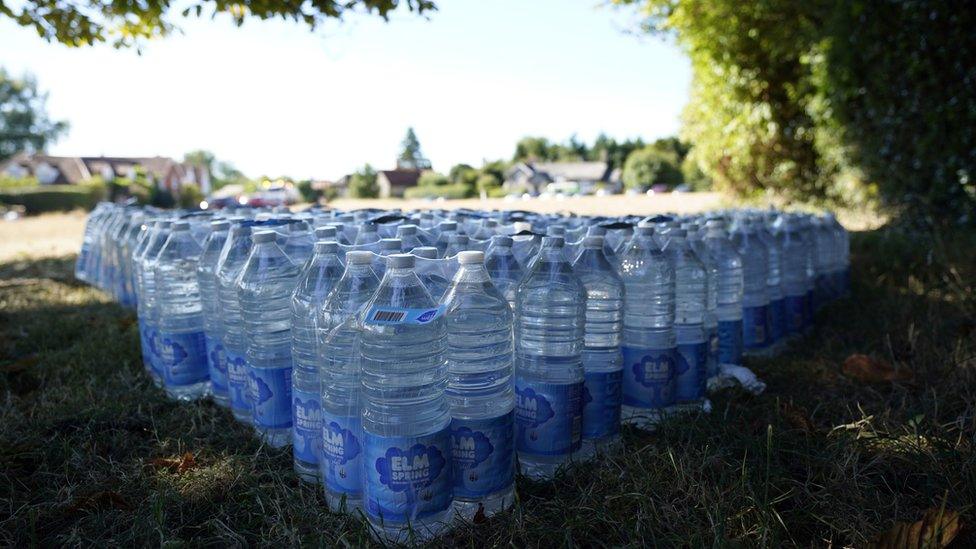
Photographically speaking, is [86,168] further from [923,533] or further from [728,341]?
[923,533]

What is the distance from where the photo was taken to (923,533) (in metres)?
1.71

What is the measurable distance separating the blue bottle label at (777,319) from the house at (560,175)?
74.4 metres

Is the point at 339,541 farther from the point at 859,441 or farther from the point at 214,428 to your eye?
the point at 859,441

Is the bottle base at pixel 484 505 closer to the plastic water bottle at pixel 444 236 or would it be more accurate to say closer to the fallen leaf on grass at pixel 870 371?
the plastic water bottle at pixel 444 236

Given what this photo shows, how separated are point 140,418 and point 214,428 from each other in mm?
382

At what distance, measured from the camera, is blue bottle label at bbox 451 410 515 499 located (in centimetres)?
195

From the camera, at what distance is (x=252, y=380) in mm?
2441

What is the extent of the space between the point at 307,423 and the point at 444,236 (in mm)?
1174

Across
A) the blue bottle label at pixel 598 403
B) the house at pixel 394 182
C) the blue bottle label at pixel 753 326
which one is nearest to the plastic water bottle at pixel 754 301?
the blue bottle label at pixel 753 326

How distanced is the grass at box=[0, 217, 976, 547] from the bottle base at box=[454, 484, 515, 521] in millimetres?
59

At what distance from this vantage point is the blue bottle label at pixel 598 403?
2.37 m

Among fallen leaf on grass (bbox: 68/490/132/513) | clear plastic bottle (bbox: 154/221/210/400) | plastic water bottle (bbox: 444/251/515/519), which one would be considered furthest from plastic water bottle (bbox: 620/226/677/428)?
clear plastic bottle (bbox: 154/221/210/400)

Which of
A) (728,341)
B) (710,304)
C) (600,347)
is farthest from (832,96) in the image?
(600,347)

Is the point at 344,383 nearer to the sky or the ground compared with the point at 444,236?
nearer to the ground
